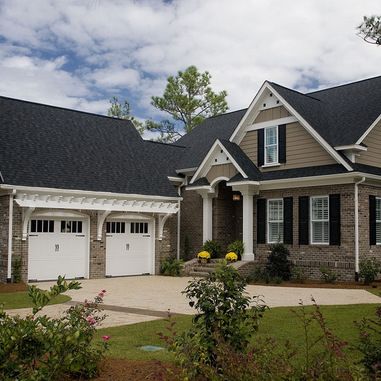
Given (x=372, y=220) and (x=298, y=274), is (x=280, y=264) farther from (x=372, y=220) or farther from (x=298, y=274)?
(x=372, y=220)

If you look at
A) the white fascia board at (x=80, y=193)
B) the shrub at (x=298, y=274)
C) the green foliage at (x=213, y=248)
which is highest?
the white fascia board at (x=80, y=193)

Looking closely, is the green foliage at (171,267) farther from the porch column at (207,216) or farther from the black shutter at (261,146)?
the black shutter at (261,146)

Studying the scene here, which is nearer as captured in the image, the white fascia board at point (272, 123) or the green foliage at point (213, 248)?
the white fascia board at point (272, 123)

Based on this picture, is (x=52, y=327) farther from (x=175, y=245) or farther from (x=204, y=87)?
(x=204, y=87)

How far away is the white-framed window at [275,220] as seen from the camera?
72.0ft

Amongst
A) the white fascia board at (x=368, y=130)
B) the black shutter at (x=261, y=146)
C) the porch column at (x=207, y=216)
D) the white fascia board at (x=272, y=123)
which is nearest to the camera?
the white fascia board at (x=368, y=130)

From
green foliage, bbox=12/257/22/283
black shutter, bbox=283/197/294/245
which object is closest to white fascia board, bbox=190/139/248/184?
black shutter, bbox=283/197/294/245

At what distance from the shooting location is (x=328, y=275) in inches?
774

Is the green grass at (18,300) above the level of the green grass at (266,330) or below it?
below

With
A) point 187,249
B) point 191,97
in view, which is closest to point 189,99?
point 191,97

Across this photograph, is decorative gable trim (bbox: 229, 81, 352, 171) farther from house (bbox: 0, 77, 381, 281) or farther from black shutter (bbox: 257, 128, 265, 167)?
black shutter (bbox: 257, 128, 265, 167)

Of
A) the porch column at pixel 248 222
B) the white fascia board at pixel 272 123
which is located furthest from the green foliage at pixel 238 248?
the white fascia board at pixel 272 123

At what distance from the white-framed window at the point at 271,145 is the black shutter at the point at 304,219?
7.41 ft

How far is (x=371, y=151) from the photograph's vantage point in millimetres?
20875
